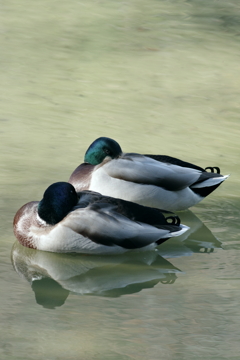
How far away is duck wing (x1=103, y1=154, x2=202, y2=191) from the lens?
547 centimetres

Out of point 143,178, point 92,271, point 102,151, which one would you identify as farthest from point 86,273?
point 102,151

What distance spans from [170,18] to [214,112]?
3670mm

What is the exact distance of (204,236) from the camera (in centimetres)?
532

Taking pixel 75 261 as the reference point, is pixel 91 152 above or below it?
above

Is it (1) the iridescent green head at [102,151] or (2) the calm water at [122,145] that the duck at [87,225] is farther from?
(1) the iridescent green head at [102,151]

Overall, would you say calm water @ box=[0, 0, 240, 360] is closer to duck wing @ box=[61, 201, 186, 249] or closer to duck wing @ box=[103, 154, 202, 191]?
duck wing @ box=[61, 201, 186, 249]

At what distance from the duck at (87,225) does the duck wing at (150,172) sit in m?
0.65

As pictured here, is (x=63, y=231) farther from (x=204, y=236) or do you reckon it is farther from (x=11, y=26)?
(x=11, y=26)

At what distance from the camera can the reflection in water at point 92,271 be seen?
14.4 ft

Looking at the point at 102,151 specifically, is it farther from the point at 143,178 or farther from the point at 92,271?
→ the point at 92,271

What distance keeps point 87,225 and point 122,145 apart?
8.66ft

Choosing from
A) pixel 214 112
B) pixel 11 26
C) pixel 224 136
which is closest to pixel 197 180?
pixel 224 136

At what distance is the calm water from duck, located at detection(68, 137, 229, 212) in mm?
204

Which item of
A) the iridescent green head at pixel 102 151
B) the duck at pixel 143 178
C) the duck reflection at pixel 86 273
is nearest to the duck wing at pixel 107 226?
the duck reflection at pixel 86 273
